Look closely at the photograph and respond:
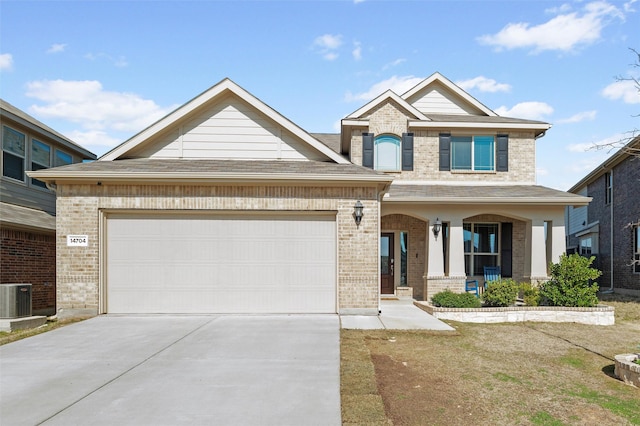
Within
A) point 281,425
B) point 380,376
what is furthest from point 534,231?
point 281,425

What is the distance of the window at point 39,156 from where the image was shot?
48.1 feet

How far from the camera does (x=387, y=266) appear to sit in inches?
612

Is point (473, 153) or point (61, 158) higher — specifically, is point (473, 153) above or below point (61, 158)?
above

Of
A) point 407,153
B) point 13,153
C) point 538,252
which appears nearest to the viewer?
point 13,153

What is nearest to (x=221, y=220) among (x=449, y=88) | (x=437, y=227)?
(x=437, y=227)

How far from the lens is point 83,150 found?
17562 mm

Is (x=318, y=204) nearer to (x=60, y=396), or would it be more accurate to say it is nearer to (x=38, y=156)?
(x=60, y=396)

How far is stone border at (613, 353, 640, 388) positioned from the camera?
6.64 meters

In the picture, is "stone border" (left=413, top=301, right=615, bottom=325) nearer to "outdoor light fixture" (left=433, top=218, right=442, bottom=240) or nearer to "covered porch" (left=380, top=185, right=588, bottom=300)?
"covered porch" (left=380, top=185, right=588, bottom=300)

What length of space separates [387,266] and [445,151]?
4.51 meters

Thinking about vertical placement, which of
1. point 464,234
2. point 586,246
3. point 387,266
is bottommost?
point 387,266

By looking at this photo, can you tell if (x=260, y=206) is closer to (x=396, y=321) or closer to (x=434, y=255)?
(x=396, y=321)

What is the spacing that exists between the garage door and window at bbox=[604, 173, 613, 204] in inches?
603

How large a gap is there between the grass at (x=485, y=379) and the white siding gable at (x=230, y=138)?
5.46m
